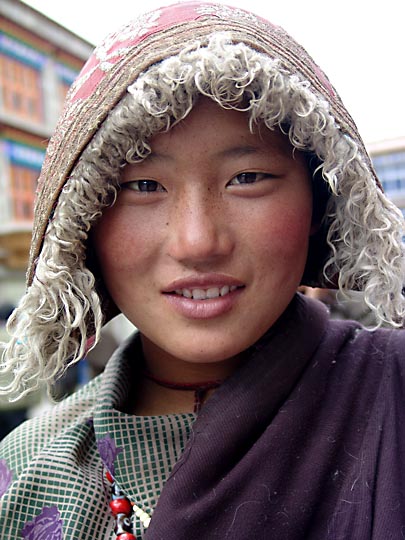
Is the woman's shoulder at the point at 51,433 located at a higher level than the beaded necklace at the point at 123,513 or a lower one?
higher

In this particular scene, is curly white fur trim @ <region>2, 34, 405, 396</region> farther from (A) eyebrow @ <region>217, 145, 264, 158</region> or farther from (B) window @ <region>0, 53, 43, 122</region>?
(B) window @ <region>0, 53, 43, 122</region>

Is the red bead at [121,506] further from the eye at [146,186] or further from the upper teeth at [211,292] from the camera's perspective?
the eye at [146,186]

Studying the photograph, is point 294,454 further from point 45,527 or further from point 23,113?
point 23,113

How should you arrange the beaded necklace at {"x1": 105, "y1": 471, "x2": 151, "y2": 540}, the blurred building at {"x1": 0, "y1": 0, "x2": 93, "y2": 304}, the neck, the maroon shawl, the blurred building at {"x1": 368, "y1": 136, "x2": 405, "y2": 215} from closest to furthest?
the maroon shawl
the beaded necklace at {"x1": 105, "y1": 471, "x2": 151, "y2": 540}
the neck
the blurred building at {"x1": 368, "y1": 136, "x2": 405, "y2": 215}
the blurred building at {"x1": 0, "y1": 0, "x2": 93, "y2": 304}

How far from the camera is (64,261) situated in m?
0.91

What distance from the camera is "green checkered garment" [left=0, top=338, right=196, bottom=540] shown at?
35.1 inches

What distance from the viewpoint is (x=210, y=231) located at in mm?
794

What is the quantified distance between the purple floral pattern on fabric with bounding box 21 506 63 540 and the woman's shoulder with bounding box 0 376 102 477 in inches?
4.0

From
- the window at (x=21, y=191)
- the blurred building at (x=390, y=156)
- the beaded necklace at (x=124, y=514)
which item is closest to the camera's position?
the beaded necklace at (x=124, y=514)

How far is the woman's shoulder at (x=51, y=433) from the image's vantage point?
102 centimetres

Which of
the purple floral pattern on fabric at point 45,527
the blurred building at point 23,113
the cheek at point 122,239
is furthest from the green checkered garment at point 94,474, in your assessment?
the blurred building at point 23,113

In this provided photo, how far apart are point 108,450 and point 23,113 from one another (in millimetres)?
3775

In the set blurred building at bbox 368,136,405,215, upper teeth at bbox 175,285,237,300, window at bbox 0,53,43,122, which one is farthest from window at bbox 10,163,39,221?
upper teeth at bbox 175,285,237,300

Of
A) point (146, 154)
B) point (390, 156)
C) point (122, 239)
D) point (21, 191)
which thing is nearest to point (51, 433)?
point (122, 239)
